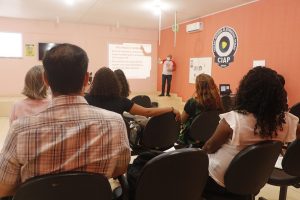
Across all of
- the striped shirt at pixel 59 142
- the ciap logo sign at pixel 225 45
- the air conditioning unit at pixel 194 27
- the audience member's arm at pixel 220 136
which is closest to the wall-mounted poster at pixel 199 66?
the ciap logo sign at pixel 225 45

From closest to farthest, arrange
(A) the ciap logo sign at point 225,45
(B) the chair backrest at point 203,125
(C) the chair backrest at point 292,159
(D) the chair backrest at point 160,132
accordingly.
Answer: (C) the chair backrest at point 292,159 < (D) the chair backrest at point 160,132 < (B) the chair backrest at point 203,125 < (A) the ciap logo sign at point 225,45

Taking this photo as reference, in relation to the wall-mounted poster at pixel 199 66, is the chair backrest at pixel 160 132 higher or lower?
lower

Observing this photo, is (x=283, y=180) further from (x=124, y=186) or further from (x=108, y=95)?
(x=108, y=95)

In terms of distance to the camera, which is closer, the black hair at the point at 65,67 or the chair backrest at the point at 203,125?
the black hair at the point at 65,67

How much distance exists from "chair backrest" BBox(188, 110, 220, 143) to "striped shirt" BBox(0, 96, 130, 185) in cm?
153

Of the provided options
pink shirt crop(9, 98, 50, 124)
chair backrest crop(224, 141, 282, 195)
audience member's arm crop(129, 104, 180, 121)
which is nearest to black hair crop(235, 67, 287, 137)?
chair backrest crop(224, 141, 282, 195)

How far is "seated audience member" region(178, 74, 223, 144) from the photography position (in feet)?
8.64

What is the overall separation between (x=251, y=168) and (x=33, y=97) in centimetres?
160

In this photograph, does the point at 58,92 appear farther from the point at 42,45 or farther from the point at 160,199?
the point at 42,45

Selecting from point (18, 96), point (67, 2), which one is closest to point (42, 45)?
point (18, 96)

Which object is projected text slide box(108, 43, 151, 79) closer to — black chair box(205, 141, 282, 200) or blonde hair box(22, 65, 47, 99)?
blonde hair box(22, 65, 47, 99)

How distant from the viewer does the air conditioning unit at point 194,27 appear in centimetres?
611

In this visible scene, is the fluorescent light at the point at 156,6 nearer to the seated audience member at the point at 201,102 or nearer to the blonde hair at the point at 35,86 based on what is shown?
the seated audience member at the point at 201,102

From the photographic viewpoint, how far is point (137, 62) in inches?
323
